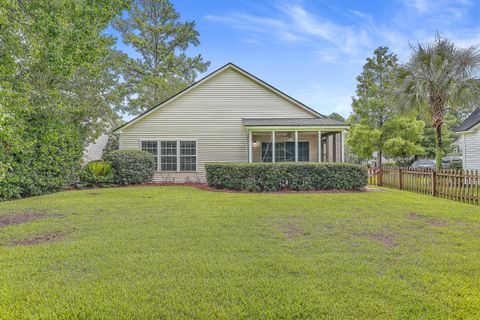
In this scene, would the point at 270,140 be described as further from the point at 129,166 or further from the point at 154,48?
the point at 154,48

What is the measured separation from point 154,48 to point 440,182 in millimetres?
27299

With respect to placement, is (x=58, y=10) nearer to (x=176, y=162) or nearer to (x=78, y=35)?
(x=78, y=35)

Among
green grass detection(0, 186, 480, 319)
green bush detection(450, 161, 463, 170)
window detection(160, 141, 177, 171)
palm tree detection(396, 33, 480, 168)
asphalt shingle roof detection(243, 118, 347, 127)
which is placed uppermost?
palm tree detection(396, 33, 480, 168)

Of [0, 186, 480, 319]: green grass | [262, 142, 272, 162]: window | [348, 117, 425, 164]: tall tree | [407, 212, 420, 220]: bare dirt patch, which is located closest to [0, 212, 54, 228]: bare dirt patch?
[0, 186, 480, 319]: green grass

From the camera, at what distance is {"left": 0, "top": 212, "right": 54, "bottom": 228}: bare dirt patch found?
6.45m

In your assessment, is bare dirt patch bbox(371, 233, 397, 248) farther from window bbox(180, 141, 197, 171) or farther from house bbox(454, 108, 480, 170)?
house bbox(454, 108, 480, 170)

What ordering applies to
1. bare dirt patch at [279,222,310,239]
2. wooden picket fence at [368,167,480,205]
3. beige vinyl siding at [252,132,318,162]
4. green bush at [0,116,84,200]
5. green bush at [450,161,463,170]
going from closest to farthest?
1. bare dirt patch at [279,222,310,239]
2. wooden picket fence at [368,167,480,205]
3. green bush at [0,116,84,200]
4. beige vinyl siding at [252,132,318,162]
5. green bush at [450,161,463,170]

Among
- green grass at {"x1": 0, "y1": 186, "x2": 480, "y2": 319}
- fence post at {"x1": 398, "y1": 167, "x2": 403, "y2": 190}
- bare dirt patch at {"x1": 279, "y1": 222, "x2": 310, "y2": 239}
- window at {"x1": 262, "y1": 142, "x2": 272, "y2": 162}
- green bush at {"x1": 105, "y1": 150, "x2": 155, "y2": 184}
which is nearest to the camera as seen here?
green grass at {"x1": 0, "y1": 186, "x2": 480, "y2": 319}

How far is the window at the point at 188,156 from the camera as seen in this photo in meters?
16.2

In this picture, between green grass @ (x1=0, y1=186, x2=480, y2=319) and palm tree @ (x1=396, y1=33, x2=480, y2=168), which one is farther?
palm tree @ (x1=396, y1=33, x2=480, y2=168)

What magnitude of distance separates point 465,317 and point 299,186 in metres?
9.33

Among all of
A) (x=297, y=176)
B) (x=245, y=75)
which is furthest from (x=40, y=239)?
(x=245, y=75)

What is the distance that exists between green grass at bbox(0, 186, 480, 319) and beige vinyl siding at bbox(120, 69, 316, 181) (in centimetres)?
925

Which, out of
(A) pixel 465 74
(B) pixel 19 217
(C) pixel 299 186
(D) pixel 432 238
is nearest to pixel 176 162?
(C) pixel 299 186
